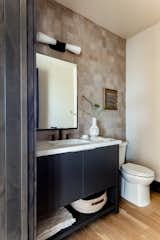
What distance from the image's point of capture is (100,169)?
1619 mm

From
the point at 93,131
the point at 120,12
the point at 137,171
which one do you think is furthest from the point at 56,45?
the point at 137,171

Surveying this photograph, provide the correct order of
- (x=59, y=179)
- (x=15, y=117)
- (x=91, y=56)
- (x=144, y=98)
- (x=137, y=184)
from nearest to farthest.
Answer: (x=15, y=117) < (x=59, y=179) < (x=137, y=184) < (x=91, y=56) < (x=144, y=98)

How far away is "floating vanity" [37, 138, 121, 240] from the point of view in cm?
123

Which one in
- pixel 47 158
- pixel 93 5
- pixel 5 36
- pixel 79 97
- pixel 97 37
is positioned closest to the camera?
pixel 5 36

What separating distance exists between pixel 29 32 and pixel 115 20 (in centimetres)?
191

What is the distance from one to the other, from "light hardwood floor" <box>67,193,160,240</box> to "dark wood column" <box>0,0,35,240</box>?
3.06ft

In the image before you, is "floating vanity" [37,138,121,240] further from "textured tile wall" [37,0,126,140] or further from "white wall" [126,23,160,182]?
"white wall" [126,23,160,182]

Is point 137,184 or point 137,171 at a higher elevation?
point 137,171

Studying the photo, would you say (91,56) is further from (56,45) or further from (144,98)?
(144,98)

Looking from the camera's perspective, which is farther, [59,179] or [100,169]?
[100,169]

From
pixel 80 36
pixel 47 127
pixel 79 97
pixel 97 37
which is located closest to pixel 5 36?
pixel 47 127

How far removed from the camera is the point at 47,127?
1.84 metres

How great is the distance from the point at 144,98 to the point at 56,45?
1558mm

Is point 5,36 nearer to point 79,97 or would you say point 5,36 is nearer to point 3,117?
point 3,117
